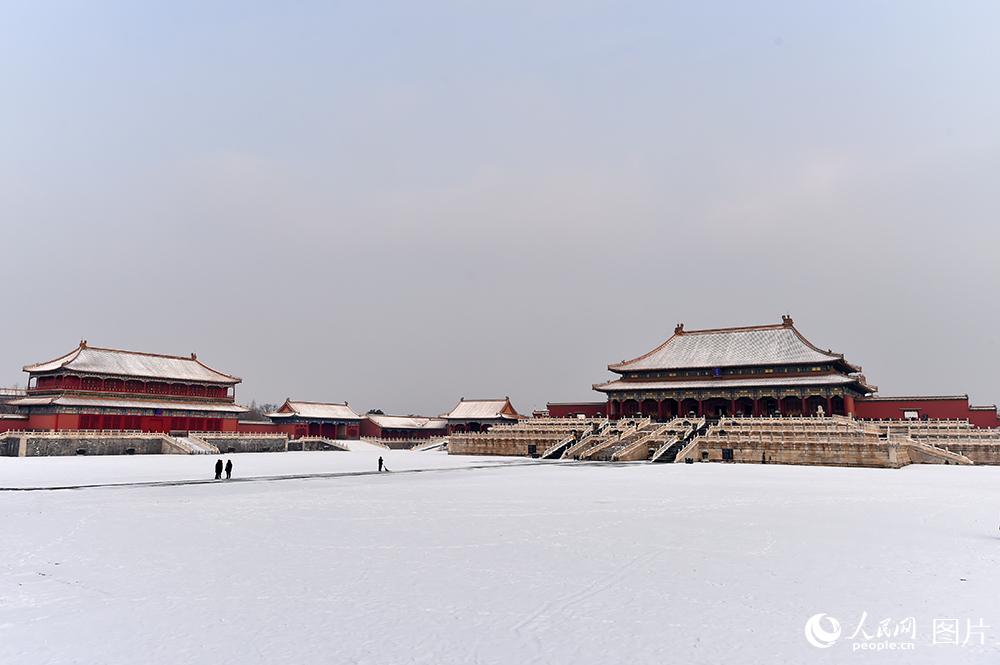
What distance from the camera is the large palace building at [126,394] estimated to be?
5509 cm

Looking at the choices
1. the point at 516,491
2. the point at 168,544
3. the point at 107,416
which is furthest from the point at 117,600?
the point at 107,416

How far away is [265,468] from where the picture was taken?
35.9m

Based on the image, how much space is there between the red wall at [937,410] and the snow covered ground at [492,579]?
3785 centimetres

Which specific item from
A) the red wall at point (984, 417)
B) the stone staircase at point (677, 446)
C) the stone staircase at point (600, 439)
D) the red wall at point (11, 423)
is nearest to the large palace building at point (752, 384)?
the red wall at point (984, 417)

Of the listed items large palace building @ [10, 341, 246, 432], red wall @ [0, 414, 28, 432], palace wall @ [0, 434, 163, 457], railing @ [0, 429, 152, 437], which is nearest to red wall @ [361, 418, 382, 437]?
large palace building @ [10, 341, 246, 432]

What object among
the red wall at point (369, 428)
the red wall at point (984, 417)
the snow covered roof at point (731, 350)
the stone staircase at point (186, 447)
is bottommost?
the stone staircase at point (186, 447)

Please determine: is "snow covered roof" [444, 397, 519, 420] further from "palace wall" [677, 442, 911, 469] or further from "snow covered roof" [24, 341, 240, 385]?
"palace wall" [677, 442, 911, 469]

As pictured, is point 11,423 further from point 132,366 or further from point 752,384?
point 752,384

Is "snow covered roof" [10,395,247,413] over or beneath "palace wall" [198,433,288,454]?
over

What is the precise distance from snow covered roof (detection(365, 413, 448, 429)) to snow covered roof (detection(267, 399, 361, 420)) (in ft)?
9.48

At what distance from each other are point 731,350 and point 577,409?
15560mm

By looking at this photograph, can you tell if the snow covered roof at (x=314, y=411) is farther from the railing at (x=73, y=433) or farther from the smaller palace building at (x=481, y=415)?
the railing at (x=73, y=433)

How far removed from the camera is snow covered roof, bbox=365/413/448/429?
83250 mm

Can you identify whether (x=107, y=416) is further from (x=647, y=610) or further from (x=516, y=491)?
(x=647, y=610)
